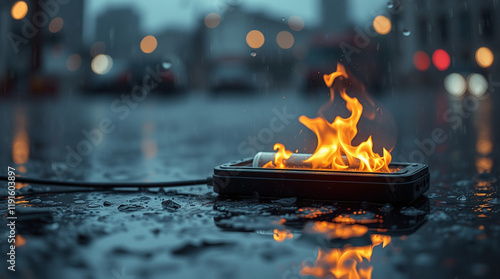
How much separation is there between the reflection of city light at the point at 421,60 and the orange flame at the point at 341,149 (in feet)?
159

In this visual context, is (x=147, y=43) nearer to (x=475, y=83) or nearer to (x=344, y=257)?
(x=475, y=83)

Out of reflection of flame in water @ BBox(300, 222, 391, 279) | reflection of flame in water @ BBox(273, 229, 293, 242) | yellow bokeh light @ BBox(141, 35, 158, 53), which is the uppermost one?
yellow bokeh light @ BBox(141, 35, 158, 53)

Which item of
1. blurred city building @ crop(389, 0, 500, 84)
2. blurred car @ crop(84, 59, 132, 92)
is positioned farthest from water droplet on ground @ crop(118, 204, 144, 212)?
blurred city building @ crop(389, 0, 500, 84)

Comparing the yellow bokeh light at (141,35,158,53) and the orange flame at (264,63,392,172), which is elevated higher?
the yellow bokeh light at (141,35,158,53)

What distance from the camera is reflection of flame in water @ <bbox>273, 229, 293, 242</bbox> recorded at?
Result: 8.10 ft

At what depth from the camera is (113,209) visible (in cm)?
317

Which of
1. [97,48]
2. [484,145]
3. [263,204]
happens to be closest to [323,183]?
[263,204]

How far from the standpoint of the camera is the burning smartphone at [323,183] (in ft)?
10.1

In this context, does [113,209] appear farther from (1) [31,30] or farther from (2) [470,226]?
(1) [31,30]

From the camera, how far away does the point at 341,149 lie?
3.55 m

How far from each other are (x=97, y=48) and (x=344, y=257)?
51956 mm

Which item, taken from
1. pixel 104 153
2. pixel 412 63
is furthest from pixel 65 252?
pixel 412 63

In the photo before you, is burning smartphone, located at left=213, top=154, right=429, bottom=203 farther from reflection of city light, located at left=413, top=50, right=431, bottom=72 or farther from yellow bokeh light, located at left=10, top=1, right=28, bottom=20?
reflection of city light, located at left=413, top=50, right=431, bottom=72

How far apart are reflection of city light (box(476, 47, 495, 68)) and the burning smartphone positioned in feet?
157
